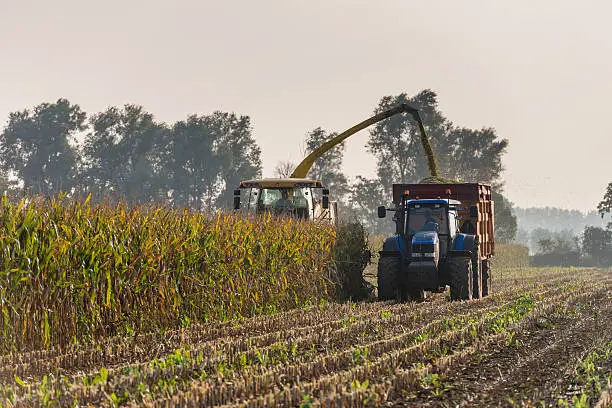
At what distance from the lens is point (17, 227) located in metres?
9.94

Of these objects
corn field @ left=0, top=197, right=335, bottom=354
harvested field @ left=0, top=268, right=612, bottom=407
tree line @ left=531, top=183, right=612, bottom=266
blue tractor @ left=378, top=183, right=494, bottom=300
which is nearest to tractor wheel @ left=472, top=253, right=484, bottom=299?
blue tractor @ left=378, top=183, right=494, bottom=300

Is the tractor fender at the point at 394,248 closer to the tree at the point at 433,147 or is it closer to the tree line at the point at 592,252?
the tree line at the point at 592,252

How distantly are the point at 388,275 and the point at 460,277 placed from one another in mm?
1449

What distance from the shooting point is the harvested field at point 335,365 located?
732cm

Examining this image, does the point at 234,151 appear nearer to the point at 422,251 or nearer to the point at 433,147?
the point at 433,147

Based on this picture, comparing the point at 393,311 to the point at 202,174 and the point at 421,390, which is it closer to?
the point at 421,390

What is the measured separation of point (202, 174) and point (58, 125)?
1380 cm

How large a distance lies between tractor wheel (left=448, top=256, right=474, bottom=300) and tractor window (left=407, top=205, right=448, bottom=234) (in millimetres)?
729

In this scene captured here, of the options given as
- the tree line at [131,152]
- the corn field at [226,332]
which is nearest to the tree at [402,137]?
the tree line at [131,152]

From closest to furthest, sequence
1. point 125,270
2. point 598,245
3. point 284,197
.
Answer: point 125,270 < point 284,197 < point 598,245

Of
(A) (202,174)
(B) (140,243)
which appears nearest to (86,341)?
(B) (140,243)

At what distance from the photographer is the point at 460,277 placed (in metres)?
16.1

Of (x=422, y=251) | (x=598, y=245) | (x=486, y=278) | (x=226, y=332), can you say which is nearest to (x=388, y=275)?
(x=422, y=251)

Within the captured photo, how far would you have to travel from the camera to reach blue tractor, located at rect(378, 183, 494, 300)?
51.2 feet
